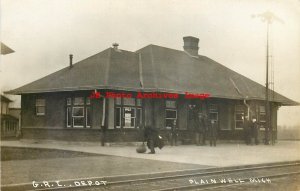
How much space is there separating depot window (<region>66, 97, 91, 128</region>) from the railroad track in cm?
968

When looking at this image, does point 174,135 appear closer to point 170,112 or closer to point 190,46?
point 170,112

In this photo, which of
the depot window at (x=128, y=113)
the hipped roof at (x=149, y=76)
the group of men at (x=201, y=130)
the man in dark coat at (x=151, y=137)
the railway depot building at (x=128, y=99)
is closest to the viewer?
the man in dark coat at (x=151, y=137)

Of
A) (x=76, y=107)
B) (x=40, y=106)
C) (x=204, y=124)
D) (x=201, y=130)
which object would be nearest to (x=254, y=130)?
(x=204, y=124)

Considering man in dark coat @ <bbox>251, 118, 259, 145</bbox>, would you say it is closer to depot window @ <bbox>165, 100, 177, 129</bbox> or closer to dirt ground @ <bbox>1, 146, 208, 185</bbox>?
depot window @ <bbox>165, 100, 177, 129</bbox>

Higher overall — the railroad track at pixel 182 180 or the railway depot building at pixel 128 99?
the railway depot building at pixel 128 99

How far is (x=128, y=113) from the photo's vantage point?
71.3 ft

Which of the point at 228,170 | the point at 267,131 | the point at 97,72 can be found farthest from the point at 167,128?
the point at 228,170

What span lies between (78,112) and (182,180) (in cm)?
1158

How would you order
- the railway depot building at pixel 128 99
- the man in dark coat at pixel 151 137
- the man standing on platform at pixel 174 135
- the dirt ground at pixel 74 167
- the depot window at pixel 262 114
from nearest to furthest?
1. the dirt ground at pixel 74 167
2. the man in dark coat at pixel 151 137
3. the railway depot building at pixel 128 99
4. the man standing on platform at pixel 174 135
5. the depot window at pixel 262 114

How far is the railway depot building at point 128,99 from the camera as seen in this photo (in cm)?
2116

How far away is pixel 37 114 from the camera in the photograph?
23.1 m

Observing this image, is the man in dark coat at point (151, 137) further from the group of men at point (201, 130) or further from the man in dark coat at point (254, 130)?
the man in dark coat at point (254, 130)

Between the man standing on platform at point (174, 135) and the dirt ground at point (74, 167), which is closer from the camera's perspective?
the dirt ground at point (74, 167)

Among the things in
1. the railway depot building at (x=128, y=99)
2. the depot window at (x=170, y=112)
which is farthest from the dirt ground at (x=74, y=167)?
the depot window at (x=170, y=112)
